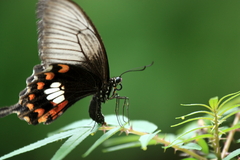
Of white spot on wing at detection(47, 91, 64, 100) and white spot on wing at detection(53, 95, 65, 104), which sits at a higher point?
white spot on wing at detection(47, 91, 64, 100)

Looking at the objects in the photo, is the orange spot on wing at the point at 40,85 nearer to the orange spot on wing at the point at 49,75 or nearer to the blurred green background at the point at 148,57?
the orange spot on wing at the point at 49,75

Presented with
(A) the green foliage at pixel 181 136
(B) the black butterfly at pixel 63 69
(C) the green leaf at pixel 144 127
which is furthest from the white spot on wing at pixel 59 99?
(C) the green leaf at pixel 144 127

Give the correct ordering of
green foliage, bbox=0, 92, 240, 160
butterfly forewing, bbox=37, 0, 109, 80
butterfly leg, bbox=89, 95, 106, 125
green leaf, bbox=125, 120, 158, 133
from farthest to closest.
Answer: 1. butterfly forewing, bbox=37, 0, 109, 80
2. butterfly leg, bbox=89, 95, 106, 125
3. green leaf, bbox=125, 120, 158, 133
4. green foliage, bbox=0, 92, 240, 160

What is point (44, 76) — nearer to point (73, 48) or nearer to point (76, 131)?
point (73, 48)

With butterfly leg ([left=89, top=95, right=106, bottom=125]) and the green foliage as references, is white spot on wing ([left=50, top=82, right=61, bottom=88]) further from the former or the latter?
the green foliage

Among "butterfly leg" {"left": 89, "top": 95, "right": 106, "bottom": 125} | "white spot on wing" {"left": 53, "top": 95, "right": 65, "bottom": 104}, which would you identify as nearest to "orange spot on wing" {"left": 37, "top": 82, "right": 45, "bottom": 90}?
"white spot on wing" {"left": 53, "top": 95, "right": 65, "bottom": 104}

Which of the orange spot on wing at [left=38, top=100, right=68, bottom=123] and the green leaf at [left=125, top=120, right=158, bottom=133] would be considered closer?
the green leaf at [left=125, top=120, right=158, bottom=133]

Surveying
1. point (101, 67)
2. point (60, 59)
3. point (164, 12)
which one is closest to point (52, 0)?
point (60, 59)
